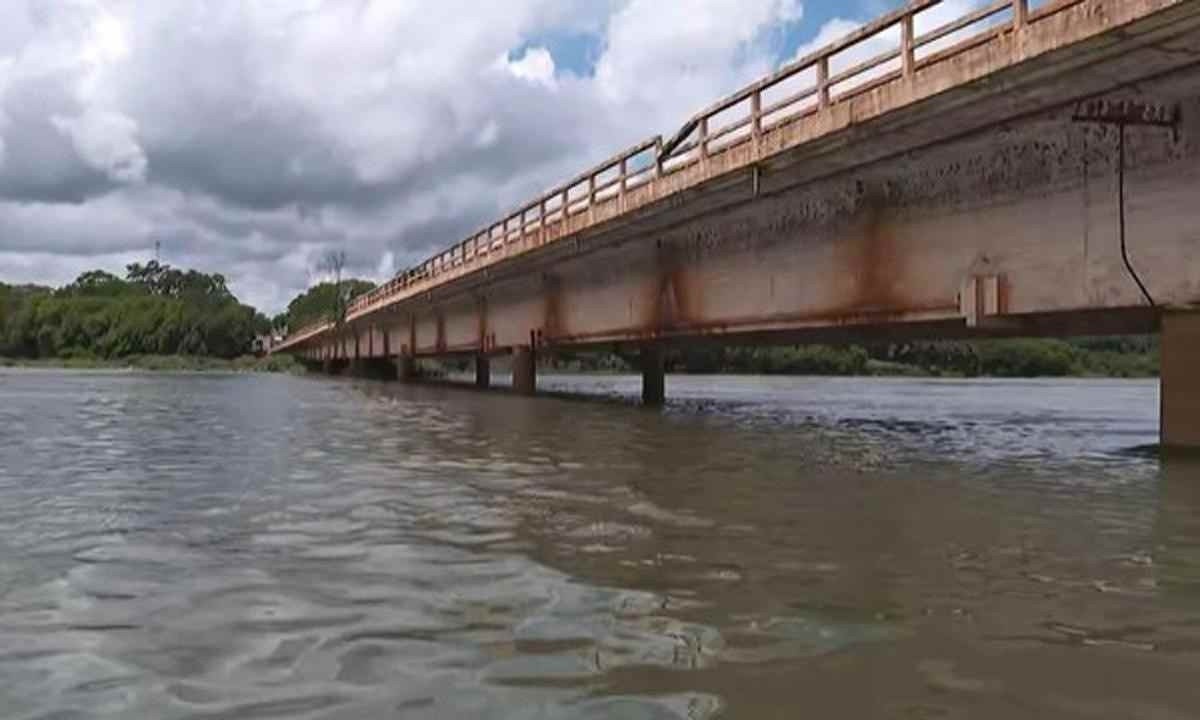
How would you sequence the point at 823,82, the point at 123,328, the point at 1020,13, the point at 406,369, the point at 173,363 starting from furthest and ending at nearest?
the point at 123,328 → the point at 173,363 → the point at 406,369 → the point at 823,82 → the point at 1020,13

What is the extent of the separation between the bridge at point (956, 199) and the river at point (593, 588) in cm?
255

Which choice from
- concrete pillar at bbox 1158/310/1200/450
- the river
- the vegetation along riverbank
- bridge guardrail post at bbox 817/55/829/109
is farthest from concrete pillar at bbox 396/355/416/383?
concrete pillar at bbox 1158/310/1200/450

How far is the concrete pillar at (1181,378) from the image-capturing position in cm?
1593

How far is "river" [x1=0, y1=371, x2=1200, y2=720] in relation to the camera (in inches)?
207

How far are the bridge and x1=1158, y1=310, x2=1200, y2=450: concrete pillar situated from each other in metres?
0.03

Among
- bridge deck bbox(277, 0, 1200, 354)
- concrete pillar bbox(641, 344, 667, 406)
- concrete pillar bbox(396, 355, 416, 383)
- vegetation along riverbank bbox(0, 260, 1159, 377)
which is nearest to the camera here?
bridge deck bbox(277, 0, 1200, 354)

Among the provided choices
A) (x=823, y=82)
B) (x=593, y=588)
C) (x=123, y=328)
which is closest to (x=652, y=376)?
(x=823, y=82)

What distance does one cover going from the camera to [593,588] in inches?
294

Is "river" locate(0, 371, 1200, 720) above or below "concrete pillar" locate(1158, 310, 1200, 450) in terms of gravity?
below

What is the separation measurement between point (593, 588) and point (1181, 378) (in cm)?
1176

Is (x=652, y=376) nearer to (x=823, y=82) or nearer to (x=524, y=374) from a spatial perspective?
(x=524, y=374)

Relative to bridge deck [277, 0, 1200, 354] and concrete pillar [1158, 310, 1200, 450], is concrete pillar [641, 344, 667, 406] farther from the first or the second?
concrete pillar [1158, 310, 1200, 450]

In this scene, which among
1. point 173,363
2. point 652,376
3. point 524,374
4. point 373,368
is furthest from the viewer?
point 173,363

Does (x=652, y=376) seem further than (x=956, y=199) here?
Yes
